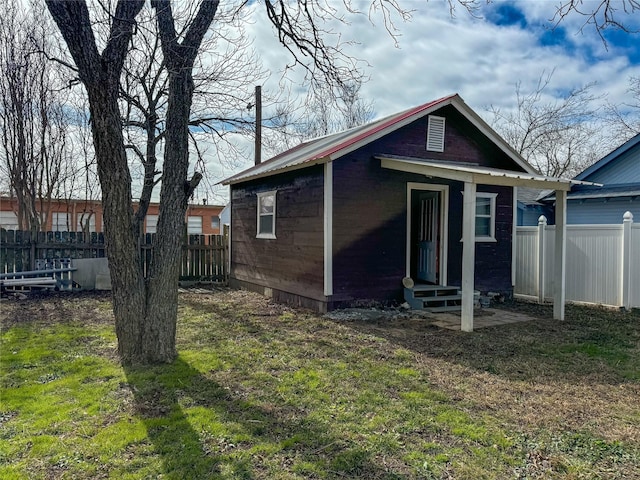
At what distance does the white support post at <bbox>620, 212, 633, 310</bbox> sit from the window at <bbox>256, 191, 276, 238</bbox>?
6.92 meters

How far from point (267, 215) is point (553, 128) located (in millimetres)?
19407

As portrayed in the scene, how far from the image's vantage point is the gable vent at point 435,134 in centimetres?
888

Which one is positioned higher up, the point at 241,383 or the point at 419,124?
the point at 419,124

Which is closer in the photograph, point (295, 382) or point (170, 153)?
point (295, 382)

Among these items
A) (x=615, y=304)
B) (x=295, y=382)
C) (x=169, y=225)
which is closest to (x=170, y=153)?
(x=169, y=225)

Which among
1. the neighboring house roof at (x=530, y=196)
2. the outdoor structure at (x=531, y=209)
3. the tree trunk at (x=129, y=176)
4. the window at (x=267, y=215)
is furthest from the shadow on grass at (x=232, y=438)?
the outdoor structure at (x=531, y=209)

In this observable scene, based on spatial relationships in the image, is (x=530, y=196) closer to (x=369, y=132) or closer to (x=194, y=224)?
(x=369, y=132)

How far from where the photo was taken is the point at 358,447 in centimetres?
290

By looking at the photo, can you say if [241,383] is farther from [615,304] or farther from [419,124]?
[615,304]

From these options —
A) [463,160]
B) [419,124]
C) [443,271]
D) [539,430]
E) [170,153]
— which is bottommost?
[539,430]

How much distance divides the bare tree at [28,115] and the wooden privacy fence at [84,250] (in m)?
1.60

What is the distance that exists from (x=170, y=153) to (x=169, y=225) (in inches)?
29.8

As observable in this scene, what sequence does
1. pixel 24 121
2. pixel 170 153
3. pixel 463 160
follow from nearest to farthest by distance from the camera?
pixel 170 153
pixel 463 160
pixel 24 121

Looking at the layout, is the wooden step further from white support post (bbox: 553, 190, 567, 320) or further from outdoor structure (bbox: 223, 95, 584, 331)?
white support post (bbox: 553, 190, 567, 320)
